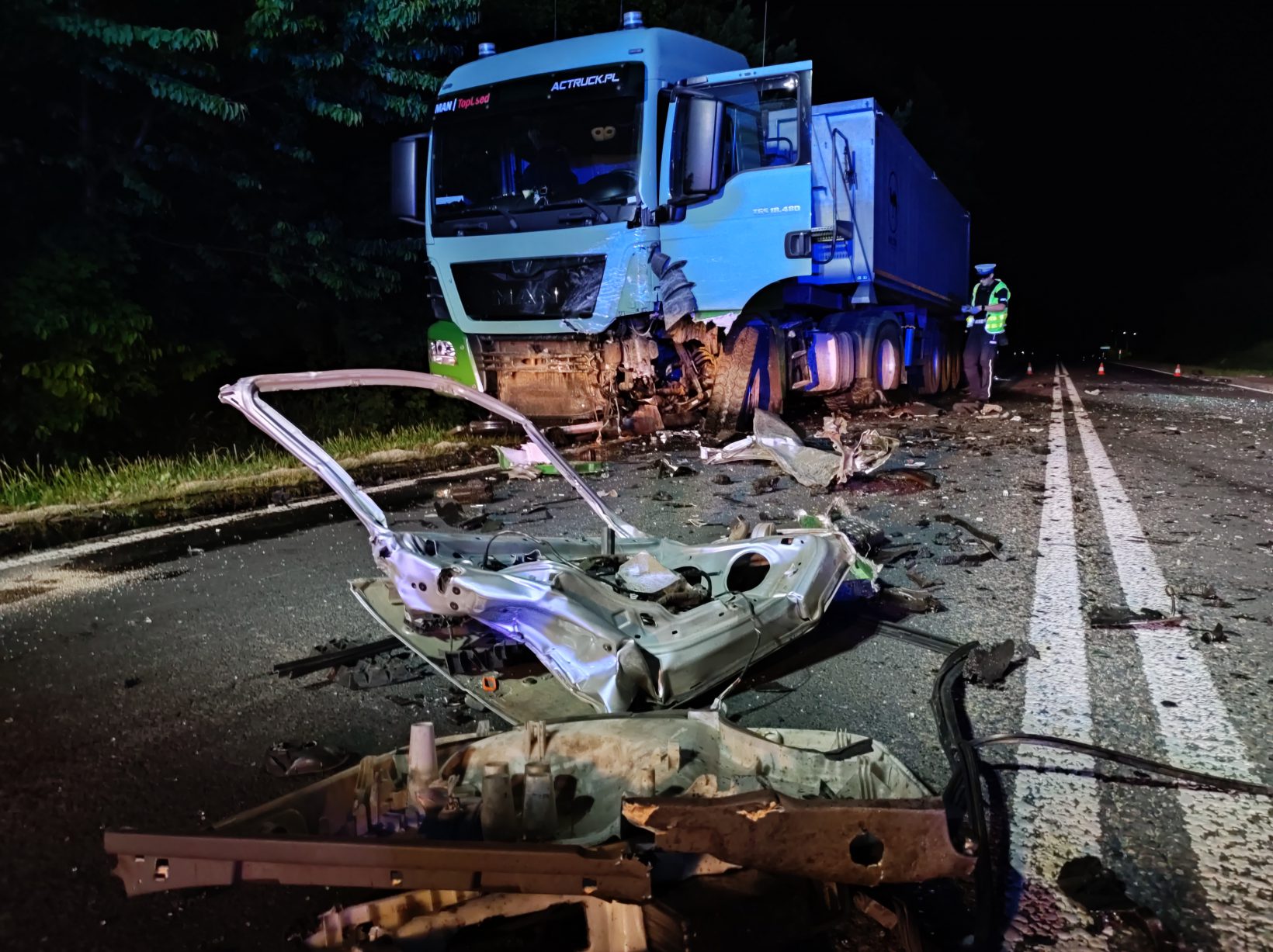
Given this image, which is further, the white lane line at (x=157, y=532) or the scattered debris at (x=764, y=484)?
the scattered debris at (x=764, y=484)

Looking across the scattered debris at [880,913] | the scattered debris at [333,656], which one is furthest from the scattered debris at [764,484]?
the scattered debris at [880,913]

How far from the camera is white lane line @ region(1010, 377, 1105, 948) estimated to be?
1.66 m

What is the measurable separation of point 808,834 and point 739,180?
23.4 feet

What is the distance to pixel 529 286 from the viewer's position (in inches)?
329

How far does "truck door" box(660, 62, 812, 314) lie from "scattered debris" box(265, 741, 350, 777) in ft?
Answer: 20.9

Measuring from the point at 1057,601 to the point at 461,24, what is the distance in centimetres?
844

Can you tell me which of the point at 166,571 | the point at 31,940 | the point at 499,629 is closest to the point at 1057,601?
the point at 499,629

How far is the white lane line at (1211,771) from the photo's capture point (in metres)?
1.66

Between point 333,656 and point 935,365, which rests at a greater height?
point 935,365

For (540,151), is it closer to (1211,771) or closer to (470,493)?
(470,493)

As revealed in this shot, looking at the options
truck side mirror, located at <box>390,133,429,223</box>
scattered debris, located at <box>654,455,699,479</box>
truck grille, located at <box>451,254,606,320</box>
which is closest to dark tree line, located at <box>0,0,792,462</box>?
truck side mirror, located at <box>390,133,429,223</box>

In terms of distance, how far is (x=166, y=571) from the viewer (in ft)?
13.6

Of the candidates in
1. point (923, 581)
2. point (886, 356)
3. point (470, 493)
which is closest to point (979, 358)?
point (886, 356)

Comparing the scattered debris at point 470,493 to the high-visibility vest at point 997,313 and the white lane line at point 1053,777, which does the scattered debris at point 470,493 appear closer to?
the white lane line at point 1053,777
